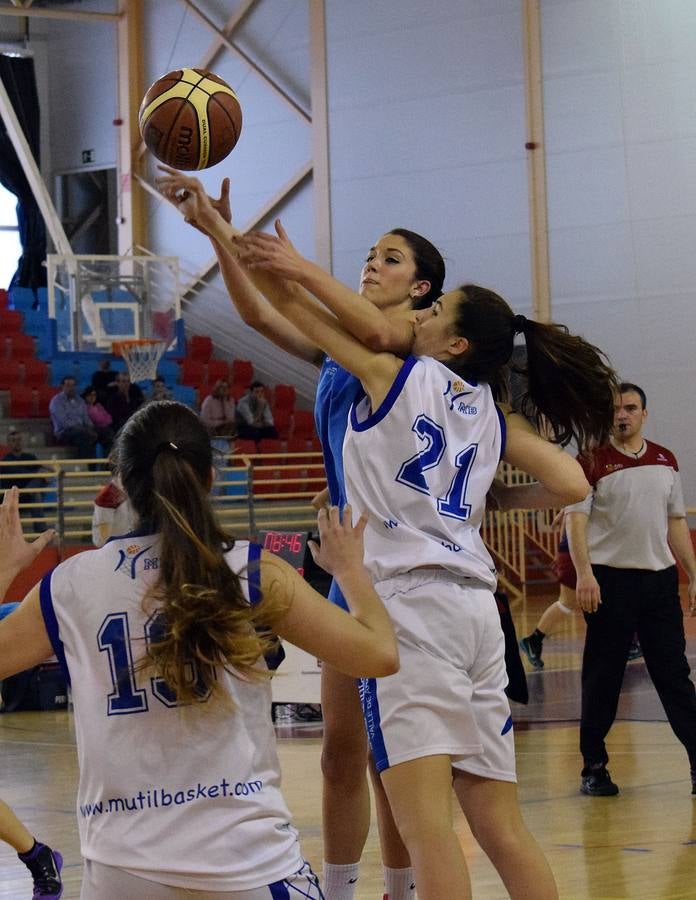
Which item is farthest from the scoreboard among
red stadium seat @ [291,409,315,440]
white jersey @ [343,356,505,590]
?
red stadium seat @ [291,409,315,440]

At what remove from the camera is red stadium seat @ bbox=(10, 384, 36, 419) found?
17078mm

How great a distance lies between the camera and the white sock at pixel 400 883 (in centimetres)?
351

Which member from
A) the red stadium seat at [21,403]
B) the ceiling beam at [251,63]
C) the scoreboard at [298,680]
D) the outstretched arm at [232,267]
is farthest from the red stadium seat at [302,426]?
the outstretched arm at [232,267]

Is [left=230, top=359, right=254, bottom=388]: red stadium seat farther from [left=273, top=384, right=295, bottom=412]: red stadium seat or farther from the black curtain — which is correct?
the black curtain

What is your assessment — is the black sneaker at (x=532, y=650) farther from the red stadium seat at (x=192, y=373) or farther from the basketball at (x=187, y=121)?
the red stadium seat at (x=192, y=373)

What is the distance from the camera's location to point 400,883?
3.51 m

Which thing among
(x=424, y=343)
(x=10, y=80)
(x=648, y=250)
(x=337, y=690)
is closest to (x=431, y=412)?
(x=424, y=343)

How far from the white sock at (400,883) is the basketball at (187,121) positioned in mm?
2134

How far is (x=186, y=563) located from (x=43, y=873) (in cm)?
232

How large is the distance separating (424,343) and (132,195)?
18962 mm

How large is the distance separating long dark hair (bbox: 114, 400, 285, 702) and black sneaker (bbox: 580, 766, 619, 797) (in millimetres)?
3868

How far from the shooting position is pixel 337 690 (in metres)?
3.39

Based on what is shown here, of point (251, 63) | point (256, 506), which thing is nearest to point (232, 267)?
point (256, 506)

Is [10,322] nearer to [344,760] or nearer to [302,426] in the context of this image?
[302,426]
